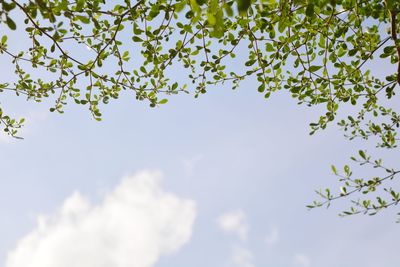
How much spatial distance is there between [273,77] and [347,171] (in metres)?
2.03

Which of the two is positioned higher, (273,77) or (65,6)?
(273,77)

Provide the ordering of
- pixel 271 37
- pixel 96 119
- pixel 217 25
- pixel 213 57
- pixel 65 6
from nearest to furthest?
pixel 217 25, pixel 65 6, pixel 271 37, pixel 213 57, pixel 96 119

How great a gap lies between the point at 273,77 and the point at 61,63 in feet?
12.2

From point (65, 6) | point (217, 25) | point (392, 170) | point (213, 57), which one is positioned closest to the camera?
point (217, 25)

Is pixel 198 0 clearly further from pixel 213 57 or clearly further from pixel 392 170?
pixel 392 170

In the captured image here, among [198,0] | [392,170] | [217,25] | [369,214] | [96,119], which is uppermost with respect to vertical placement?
[96,119]

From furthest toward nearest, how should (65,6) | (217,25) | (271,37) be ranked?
(271,37) → (65,6) → (217,25)

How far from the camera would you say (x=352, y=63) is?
21.0 feet

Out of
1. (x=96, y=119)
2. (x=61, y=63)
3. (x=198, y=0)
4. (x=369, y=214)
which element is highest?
(x=61, y=63)

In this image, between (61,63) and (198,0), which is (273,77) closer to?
(61,63)

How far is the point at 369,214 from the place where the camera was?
603cm

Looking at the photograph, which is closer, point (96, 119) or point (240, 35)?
point (240, 35)

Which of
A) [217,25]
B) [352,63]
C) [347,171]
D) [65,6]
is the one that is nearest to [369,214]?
[347,171]

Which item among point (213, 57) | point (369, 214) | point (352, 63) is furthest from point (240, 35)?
point (369, 214)
